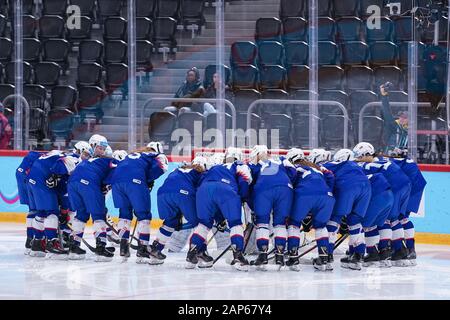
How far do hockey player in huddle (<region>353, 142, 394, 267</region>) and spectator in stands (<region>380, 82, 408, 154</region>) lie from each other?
1.19m

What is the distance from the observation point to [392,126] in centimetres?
1333

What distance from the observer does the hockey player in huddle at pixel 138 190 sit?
11.9 meters

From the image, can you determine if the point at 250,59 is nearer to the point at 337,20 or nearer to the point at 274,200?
the point at 337,20

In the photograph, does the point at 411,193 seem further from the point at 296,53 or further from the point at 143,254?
the point at 143,254

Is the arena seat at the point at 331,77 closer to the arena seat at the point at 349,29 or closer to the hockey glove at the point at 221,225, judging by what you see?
the arena seat at the point at 349,29

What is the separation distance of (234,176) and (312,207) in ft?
2.31

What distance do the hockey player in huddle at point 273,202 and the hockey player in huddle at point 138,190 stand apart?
3.27 ft

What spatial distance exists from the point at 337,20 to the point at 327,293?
13.2 feet

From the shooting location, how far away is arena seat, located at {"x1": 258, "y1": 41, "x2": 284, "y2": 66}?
13.7 metres

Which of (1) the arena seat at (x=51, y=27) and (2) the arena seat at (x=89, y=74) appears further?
(1) the arena seat at (x=51, y=27)

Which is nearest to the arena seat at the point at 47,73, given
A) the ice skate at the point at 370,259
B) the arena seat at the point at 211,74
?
the arena seat at the point at 211,74

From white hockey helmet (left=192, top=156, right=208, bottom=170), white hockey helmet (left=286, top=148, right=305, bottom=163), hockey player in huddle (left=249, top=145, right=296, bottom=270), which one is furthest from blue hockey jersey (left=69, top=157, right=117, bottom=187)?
white hockey helmet (left=286, top=148, right=305, bottom=163)

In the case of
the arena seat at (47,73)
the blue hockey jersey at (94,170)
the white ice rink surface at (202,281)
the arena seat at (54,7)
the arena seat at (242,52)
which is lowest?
the white ice rink surface at (202,281)

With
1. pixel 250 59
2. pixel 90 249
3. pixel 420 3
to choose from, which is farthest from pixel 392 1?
pixel 90 249
